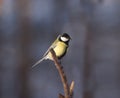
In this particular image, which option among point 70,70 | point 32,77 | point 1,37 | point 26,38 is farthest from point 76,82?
point 1,37

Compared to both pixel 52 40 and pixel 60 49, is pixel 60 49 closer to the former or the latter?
pixel 60 49

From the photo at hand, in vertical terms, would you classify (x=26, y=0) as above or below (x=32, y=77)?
above

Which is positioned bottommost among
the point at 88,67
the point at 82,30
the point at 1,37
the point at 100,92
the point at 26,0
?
the point at 100,92

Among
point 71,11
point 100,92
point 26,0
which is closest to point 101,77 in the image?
point 100,92

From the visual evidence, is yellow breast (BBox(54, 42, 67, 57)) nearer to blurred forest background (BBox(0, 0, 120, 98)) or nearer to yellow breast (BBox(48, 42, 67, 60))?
yellow breast (BBox(48, 42, 67, 60))

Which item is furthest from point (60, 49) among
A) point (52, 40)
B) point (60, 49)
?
point (52, 40)

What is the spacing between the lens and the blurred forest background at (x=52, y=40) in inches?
62.6

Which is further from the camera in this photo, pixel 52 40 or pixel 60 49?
pixel 52 40

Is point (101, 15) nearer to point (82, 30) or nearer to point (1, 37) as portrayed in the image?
point (82, 30)

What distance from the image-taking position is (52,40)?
1.63 m

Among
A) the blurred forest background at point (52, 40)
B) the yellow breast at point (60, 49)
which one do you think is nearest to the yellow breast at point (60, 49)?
the yellow breast at point (60, 49)

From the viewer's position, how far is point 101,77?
159 centimetres

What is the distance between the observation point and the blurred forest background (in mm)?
1590

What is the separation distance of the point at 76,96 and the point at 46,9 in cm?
47
